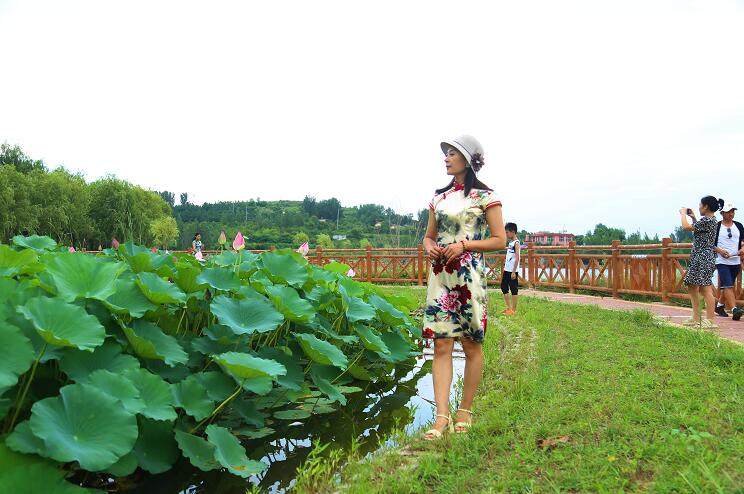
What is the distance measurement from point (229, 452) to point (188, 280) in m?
0.99

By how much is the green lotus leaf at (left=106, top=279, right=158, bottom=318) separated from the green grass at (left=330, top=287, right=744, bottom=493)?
1.06 m

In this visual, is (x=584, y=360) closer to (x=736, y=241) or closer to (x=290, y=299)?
(x=290, y=299)

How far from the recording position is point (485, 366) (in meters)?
4.34

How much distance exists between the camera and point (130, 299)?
8.15ft

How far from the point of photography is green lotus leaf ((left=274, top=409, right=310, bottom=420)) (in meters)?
3.27

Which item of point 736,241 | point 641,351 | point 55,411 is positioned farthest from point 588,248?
point 55,411

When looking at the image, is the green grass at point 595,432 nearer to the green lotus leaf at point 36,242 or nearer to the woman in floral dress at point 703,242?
the woman in floral dress at point 703,242

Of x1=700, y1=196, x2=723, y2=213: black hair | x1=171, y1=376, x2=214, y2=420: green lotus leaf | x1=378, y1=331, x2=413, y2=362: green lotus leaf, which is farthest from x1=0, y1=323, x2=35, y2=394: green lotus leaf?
x1=700, y1=196, x2=723, y2=213: black hair

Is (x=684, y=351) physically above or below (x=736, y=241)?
below

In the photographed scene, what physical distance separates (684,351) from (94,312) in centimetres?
389

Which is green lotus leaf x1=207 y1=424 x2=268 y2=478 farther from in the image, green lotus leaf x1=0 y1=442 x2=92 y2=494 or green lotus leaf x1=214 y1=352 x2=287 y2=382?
green lotus leaf x1=0 y1=442 x2=92 y2=494

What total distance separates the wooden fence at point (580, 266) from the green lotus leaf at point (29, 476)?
819 cm

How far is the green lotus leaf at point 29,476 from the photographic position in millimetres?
1702

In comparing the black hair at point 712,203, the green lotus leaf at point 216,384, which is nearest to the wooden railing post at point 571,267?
the black hair at point 712,203
